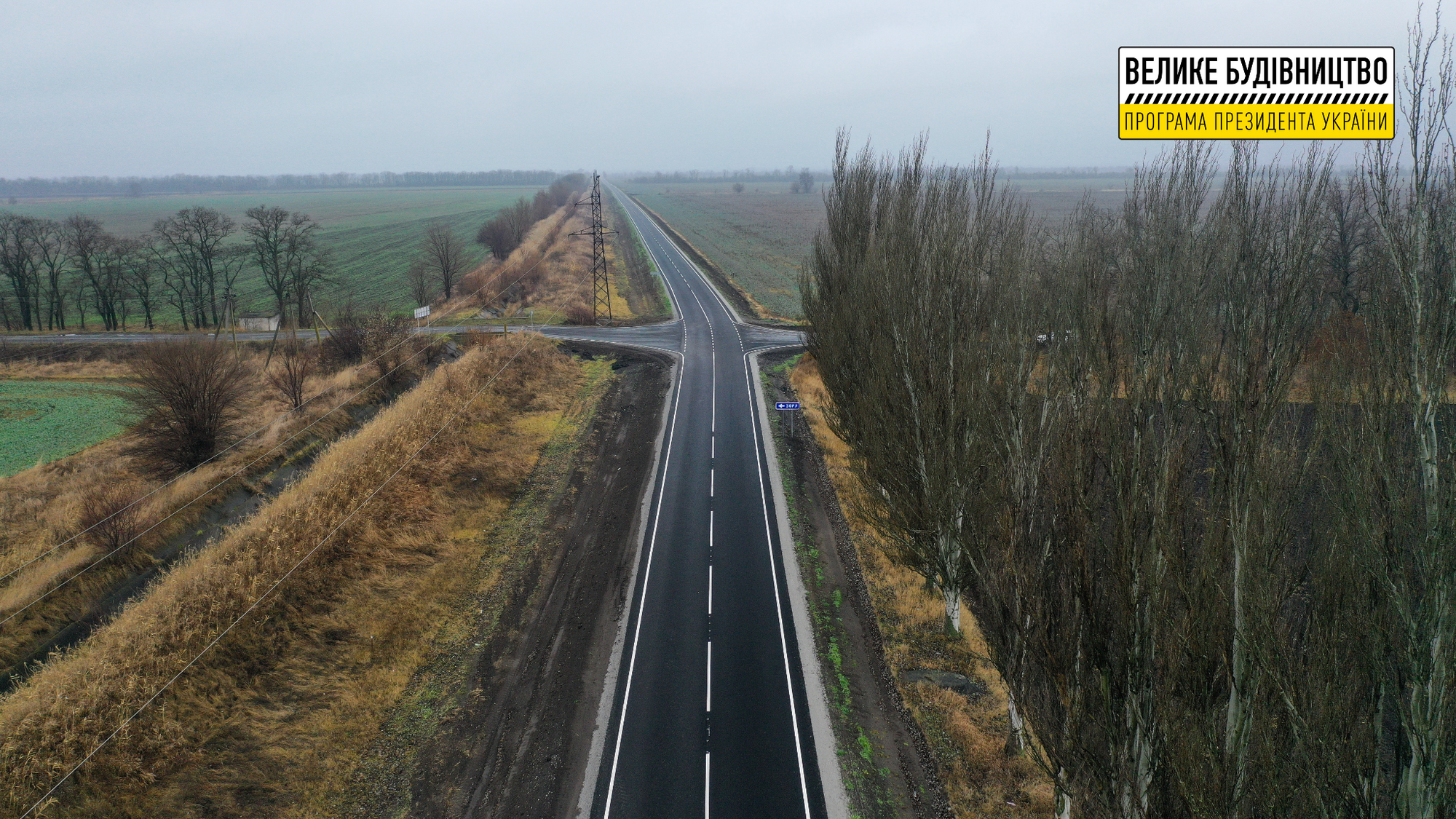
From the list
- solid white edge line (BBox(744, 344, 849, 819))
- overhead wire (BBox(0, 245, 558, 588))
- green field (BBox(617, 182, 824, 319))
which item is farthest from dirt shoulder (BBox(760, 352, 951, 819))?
green field (BBox(617, 182, 824, 319))

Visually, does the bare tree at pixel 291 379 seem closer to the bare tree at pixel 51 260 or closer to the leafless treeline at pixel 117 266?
the leafless treeline at pixel 117 266

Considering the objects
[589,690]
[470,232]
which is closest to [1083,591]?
[589,690]

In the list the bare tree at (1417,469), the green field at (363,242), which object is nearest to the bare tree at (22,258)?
the green field at (363,242)

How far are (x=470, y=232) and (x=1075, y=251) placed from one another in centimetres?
13777

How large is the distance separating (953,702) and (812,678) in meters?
3.70

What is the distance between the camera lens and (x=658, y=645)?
2000 centimetres

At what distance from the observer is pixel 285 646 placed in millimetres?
19422

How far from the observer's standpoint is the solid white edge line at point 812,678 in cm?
1500

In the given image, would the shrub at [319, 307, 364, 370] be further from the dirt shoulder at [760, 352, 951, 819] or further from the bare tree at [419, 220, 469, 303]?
the dirt shoulder at [760, 352, 951, 819]

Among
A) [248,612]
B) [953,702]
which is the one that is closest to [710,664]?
[953,702]

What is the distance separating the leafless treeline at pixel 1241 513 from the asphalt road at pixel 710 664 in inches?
258

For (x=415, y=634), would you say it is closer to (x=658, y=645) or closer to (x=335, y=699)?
(x=335, y=699)

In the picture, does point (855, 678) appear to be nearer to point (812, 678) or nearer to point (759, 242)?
point (812, 678)

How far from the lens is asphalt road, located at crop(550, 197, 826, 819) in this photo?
49.5 feet
